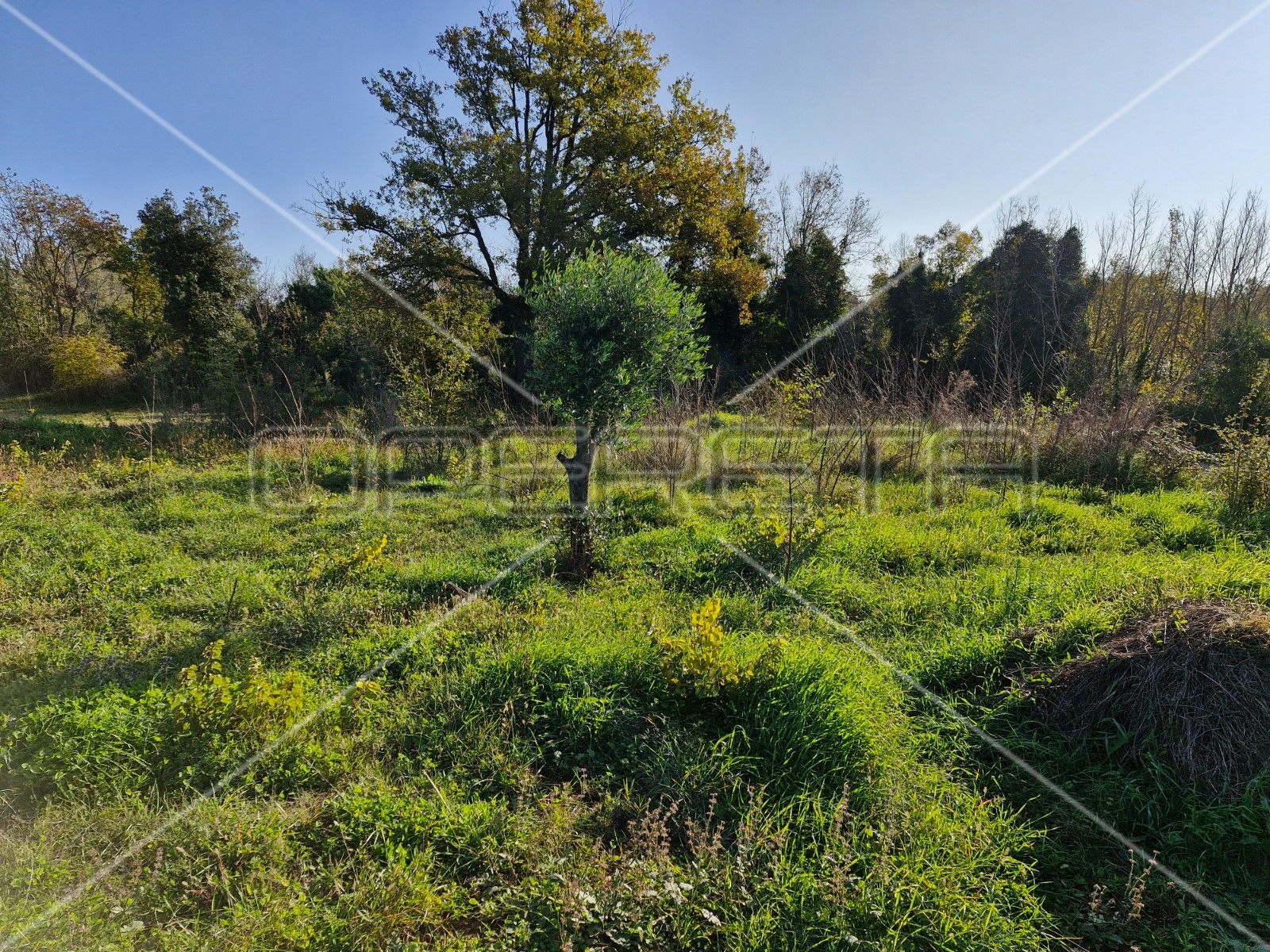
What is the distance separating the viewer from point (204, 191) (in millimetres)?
16281

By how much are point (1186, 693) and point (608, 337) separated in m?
4.21

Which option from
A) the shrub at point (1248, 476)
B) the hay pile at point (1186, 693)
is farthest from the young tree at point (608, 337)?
the shrub at point (1248, 476)

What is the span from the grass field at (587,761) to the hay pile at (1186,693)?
11 centimetres

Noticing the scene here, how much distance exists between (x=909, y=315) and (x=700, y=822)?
19784 millimetres

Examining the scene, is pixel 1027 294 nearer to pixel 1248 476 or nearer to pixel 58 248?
pixel 1248 476

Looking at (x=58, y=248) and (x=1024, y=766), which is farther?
(x=58, y=248)

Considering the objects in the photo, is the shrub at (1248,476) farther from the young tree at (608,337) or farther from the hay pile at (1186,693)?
the young tree at (608,337)

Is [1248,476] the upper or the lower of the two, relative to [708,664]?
upper

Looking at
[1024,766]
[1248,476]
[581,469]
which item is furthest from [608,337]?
[1248,476]

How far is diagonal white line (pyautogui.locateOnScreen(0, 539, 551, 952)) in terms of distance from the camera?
1941 mm

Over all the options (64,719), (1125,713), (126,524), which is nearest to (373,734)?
(64,719)

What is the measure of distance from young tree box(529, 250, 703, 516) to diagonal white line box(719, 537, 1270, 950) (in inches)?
81.3

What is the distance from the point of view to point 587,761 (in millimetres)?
2850

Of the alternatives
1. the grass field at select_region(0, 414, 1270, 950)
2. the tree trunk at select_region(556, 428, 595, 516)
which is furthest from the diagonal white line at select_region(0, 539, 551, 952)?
the tree trunk at select_region(556, 428, 595, 516)
